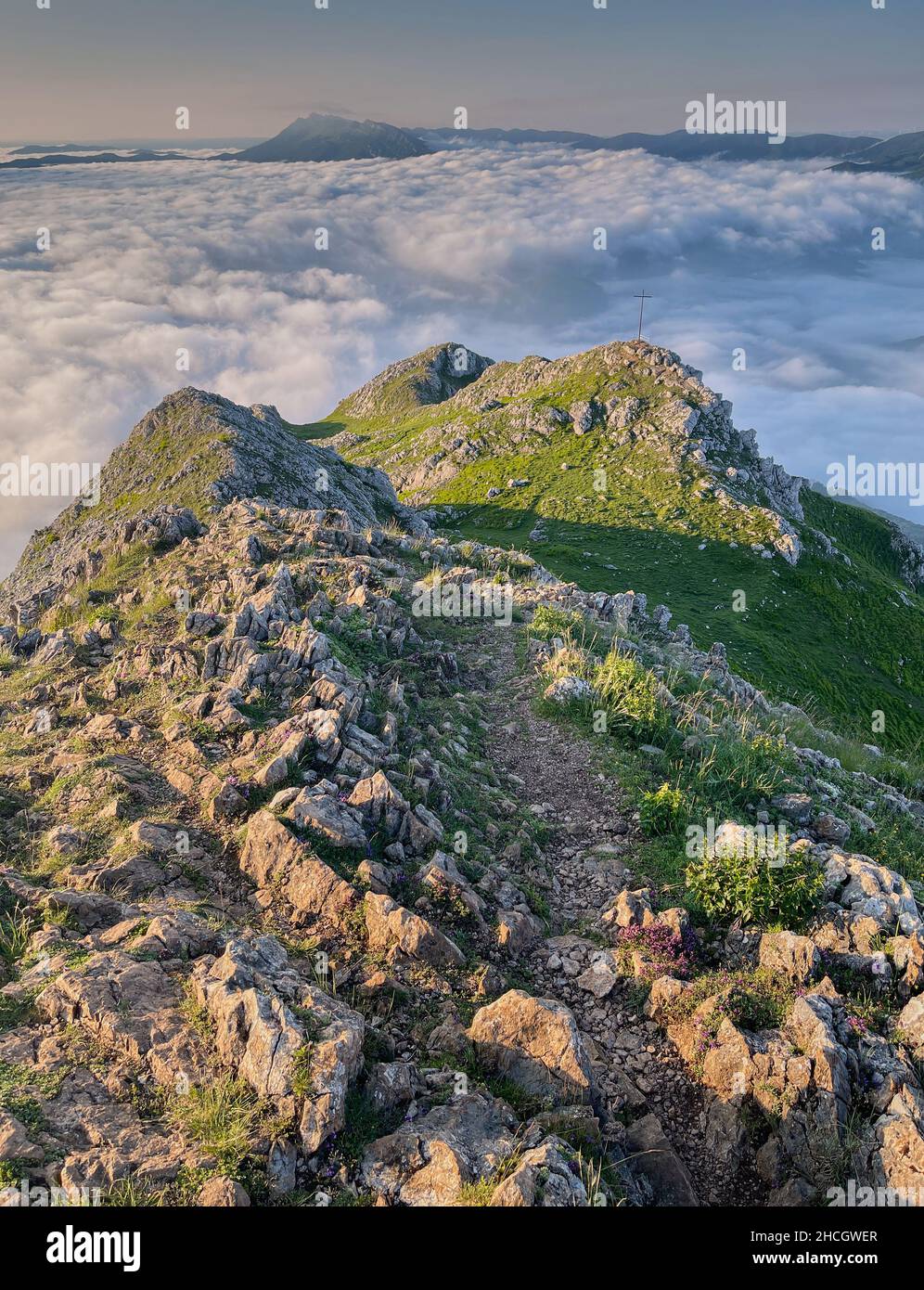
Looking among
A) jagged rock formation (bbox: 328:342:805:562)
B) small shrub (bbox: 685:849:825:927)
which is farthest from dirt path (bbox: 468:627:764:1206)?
jagged rock formation (bbox: 328:342:805:562)

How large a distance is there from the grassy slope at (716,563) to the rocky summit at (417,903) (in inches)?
919

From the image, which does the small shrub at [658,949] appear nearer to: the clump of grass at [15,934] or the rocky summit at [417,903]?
the rocky summit at [417,903]

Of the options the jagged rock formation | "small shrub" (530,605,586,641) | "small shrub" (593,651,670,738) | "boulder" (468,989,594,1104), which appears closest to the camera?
"boulder" (468,989,594,1104)

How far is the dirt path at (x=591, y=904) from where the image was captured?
27.3ft

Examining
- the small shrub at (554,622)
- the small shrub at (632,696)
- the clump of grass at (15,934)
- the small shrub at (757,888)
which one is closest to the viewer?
the clump of grass at (15,934)

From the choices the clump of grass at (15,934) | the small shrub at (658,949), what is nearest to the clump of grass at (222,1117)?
the clump of grass at (15,934)

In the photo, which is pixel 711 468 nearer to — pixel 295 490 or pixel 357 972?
pixel 295 490

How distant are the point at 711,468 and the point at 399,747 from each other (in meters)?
65.8

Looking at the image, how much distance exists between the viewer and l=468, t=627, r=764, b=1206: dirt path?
27.3ft

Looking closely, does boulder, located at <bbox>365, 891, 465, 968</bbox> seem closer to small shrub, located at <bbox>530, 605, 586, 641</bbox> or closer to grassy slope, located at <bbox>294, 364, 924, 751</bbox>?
small shrub, located at <bbox>530, 605, 586, 641</bbox>

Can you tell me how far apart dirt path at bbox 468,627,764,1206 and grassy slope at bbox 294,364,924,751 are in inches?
932

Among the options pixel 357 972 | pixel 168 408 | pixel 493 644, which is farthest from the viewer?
pixel 168 408

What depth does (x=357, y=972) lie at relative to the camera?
30.6 feet
